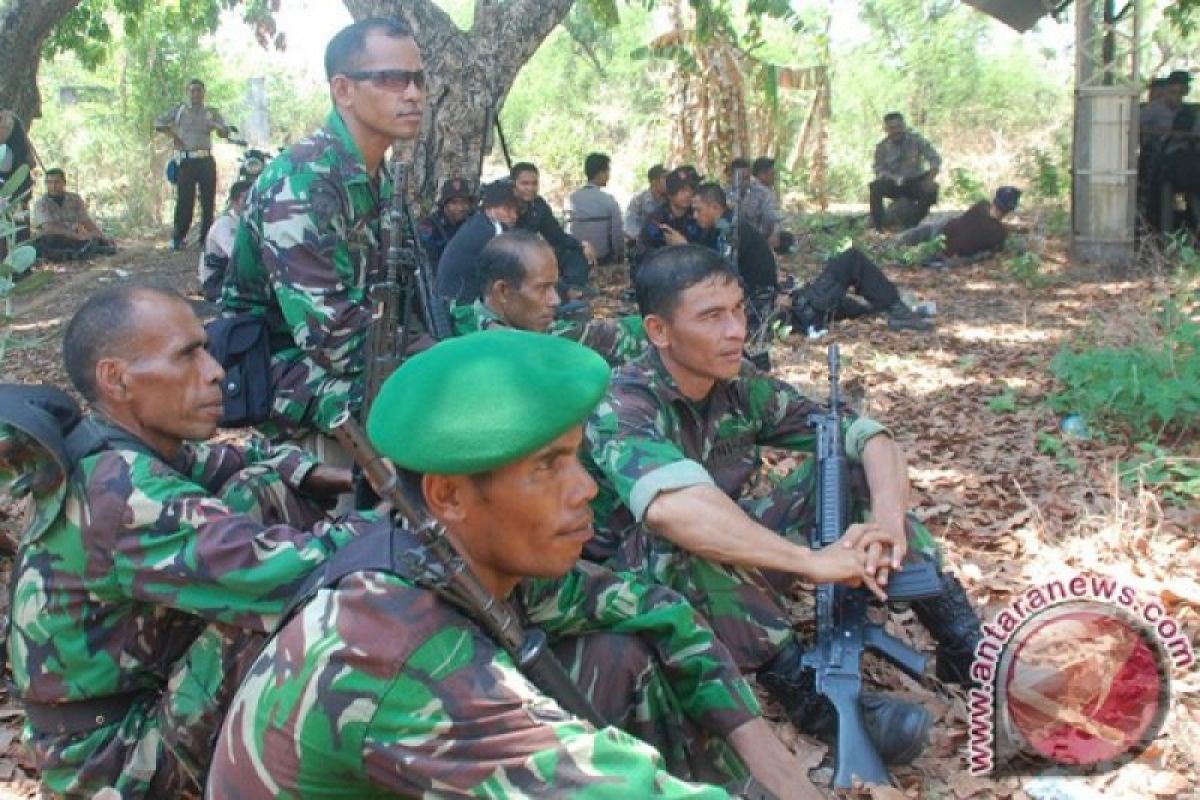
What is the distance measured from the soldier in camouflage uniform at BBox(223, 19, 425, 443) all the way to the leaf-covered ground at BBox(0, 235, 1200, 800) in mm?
1298

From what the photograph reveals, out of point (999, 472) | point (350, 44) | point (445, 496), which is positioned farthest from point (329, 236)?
point (999, 472)

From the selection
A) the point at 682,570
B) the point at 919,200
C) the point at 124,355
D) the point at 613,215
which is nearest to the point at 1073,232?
the point at 919,200

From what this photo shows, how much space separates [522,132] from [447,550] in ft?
82.5

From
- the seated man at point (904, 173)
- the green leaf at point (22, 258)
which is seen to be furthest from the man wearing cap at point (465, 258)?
the seated man at point (904, 173)

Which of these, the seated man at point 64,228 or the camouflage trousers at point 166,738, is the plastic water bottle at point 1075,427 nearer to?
the camouflage trousers at point 166,738

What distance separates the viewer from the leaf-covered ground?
320 cm


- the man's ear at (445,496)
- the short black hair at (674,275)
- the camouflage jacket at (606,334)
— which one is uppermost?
the short black hair at (674,275)

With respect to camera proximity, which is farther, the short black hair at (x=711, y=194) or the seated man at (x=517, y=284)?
the short black hair at (x=711, y=194)

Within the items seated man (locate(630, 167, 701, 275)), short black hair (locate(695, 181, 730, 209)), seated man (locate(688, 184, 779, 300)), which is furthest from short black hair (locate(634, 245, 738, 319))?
seated man (locate(630, 167, 701, 275))

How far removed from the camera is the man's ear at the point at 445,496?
5.85 ft

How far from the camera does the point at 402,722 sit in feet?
5.14

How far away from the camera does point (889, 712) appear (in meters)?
3.03

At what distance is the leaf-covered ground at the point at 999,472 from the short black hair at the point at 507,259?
4.80 ft

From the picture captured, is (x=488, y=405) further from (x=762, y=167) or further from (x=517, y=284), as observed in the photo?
(x=762, y=167)
